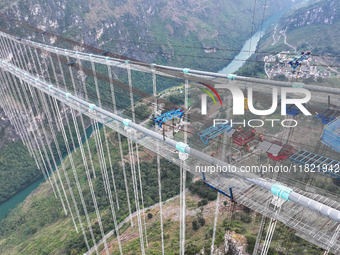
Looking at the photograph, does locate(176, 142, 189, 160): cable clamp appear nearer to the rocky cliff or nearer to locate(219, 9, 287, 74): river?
the rocky cliff

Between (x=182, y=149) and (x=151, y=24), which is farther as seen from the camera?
(x=151, y=24)

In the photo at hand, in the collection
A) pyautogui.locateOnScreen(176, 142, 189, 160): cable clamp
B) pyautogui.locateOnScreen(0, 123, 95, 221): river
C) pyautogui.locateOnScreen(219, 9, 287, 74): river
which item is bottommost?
pyautogui.locateOnScreen(0, 123, 95, 221): river

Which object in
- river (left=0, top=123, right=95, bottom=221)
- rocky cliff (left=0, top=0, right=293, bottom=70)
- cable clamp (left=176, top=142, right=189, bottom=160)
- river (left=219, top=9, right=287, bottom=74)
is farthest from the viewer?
river (left=219, top=9, right=287, bottom=74)

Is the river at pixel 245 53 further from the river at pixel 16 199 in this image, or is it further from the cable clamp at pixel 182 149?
the cable clamp at pixel 182 149

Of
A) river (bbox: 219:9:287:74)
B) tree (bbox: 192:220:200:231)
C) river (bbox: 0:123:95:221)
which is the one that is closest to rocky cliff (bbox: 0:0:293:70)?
river (bbox: 219:9:287:74)

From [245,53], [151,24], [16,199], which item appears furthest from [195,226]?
[245,53]

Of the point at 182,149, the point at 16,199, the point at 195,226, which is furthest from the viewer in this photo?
the point at 16,199

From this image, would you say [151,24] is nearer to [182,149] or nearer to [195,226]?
[195,226]

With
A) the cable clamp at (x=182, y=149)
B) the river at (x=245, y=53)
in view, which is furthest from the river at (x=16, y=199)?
the river at (x=245, y=53)

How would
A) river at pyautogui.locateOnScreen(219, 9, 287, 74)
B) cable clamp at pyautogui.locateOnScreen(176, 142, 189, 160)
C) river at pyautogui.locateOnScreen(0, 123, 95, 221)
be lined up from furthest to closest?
river at pyautogui.locateOnScreen(219, 9, 287, 74)
river at pyautogui.locateOnScreen(0, 123, 95, 221)
cable clamp at pyautogui.locateOnScreen(176, 142, 189, 160)

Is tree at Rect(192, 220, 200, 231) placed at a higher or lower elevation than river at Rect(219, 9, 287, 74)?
higher

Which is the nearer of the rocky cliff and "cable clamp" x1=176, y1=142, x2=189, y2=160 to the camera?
"cable clamp" x1=176, y1=142, x2=189, y2=160

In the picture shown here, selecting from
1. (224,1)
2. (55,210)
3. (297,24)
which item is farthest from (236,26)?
(55,210)

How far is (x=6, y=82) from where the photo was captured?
2522 centimetres
